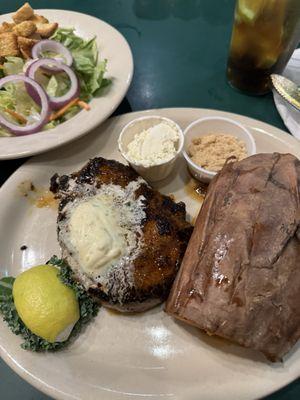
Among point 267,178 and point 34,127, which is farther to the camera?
A: point 34,127

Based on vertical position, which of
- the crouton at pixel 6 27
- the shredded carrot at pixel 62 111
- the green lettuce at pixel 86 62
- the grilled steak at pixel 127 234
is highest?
the crouton at pixel 6 27

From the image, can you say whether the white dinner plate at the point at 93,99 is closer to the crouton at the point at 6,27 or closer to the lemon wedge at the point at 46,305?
the crouton at the point at 6,27

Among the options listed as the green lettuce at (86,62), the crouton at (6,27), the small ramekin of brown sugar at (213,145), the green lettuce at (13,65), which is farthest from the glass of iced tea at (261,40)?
the crouton at (6,27)

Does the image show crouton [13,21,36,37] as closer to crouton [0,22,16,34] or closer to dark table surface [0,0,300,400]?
crouton [0,22,16,34]

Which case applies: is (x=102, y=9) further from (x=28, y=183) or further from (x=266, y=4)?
(x=28, y=183)

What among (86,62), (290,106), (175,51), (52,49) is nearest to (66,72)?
(86,62)

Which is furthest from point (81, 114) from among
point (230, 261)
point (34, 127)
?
point (230, 261)
